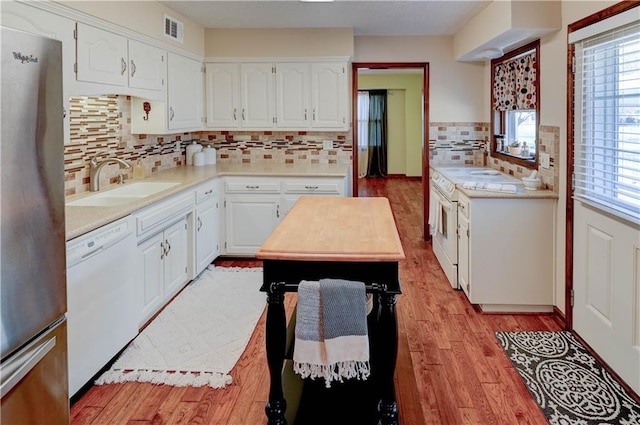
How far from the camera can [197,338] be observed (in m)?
3.33

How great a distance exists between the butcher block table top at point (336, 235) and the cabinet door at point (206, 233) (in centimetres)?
157

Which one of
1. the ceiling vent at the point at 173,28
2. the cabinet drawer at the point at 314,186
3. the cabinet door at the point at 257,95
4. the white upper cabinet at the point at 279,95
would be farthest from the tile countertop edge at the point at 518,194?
the ceiling vent at the point at 173,28

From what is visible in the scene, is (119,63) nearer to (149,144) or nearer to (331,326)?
(149,144)

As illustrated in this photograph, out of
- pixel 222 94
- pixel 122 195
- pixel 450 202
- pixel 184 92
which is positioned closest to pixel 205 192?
pixel 122 195

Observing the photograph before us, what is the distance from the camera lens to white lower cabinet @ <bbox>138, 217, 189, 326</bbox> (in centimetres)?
347

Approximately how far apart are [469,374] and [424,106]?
3.77 m

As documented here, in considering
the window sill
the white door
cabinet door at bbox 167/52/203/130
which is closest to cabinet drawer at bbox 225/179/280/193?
cabinet door at bbox 167/52/203/130

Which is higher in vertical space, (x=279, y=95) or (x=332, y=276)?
(x=279, y=95)

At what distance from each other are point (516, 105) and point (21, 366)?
444 centimetres

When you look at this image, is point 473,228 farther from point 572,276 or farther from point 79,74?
point 79,74

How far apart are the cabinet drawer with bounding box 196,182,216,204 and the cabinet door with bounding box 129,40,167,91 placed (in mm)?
911

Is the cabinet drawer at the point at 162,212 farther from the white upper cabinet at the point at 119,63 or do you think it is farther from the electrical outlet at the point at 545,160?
the electrical outlet at the point at 545,160

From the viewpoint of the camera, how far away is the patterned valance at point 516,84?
14.0ft

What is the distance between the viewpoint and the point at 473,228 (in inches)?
149
